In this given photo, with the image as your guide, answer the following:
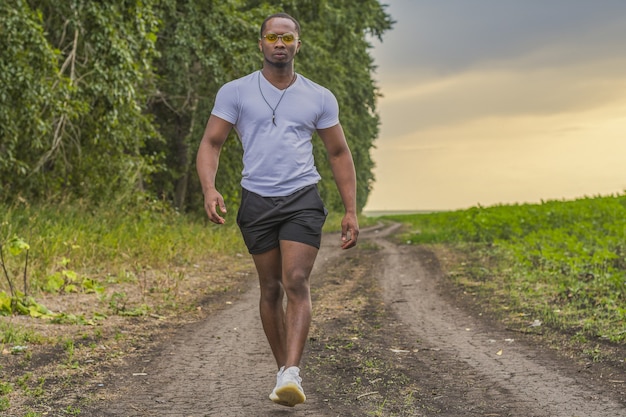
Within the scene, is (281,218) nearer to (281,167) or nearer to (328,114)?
(281,167)

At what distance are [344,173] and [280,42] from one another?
2.87 feet

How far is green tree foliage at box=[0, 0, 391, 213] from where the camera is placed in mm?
11492

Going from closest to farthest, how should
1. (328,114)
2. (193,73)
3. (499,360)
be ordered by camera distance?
(328,114) < (499,360) < (193,73)

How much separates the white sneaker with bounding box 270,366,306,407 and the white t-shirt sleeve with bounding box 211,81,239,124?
150 cm

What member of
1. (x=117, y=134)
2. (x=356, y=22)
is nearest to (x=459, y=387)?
(x=117, y=134)

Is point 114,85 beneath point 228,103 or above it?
above

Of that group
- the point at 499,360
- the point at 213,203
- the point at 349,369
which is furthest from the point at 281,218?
the point at 499,360

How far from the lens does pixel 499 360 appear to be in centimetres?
614

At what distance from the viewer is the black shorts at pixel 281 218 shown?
431 cm

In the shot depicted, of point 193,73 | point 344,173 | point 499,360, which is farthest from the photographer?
point 193,73

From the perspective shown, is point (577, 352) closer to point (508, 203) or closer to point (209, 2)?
point (209, 2)

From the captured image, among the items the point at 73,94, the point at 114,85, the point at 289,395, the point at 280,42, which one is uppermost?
the point at 114,85

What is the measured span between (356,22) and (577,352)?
23.5 meters

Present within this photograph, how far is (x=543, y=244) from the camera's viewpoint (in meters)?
14.0
